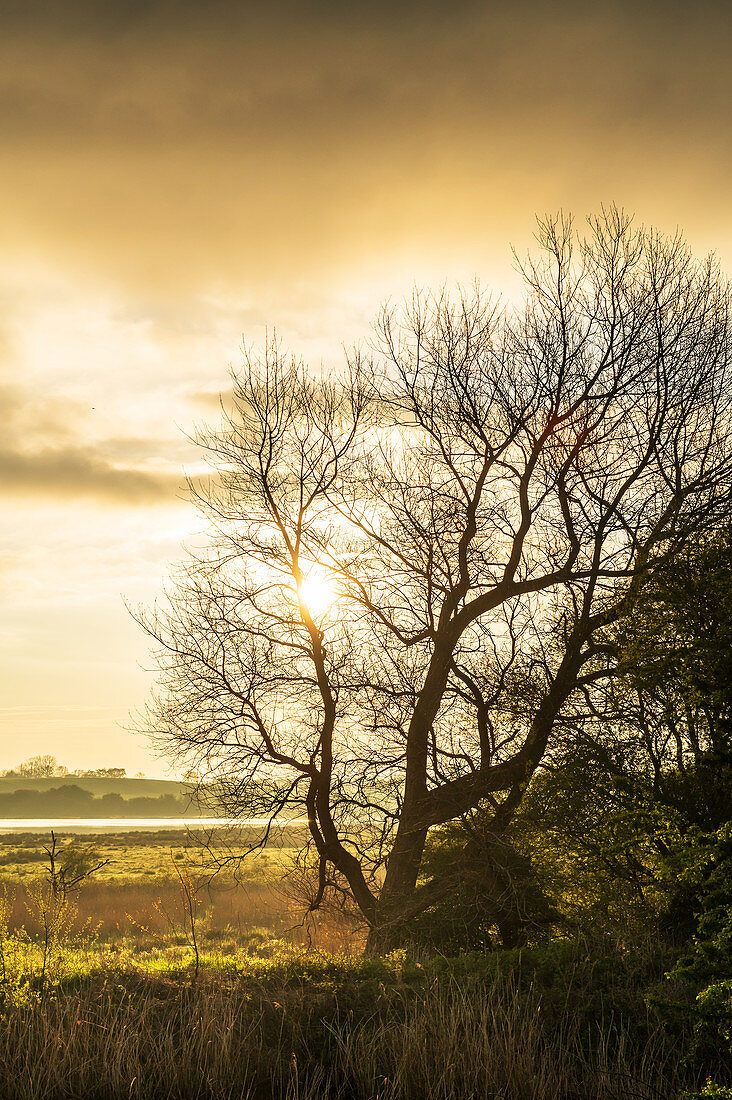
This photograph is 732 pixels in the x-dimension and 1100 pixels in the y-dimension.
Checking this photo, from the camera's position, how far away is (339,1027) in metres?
6.95

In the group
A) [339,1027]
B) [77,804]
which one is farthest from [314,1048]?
[77,804]

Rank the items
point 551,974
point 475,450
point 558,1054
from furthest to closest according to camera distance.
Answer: point 475,450 → point 551,974 → point 558,1054

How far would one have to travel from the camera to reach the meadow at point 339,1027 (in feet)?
20.4

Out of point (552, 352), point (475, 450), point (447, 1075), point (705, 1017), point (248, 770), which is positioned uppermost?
point (552, 352)

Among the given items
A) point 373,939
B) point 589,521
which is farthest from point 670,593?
point 373,939

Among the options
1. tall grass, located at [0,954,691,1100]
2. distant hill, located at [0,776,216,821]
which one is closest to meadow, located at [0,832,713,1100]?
tall grass, located at [0,954,691,1100]

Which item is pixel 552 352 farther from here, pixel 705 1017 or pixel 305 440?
pixel 705 1017

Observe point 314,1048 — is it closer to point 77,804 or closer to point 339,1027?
point 339,1027

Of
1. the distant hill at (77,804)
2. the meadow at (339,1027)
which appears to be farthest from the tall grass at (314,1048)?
the distant hill at (77,804)

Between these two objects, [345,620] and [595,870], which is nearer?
[595,870]

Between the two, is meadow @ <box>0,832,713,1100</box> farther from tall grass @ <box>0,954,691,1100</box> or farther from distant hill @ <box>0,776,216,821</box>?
distant hill @ <box>0,776,216,821</box>

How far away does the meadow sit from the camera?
6.23 m

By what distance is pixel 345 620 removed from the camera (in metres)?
15.8

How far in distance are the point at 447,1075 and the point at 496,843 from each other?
23.9 ft
